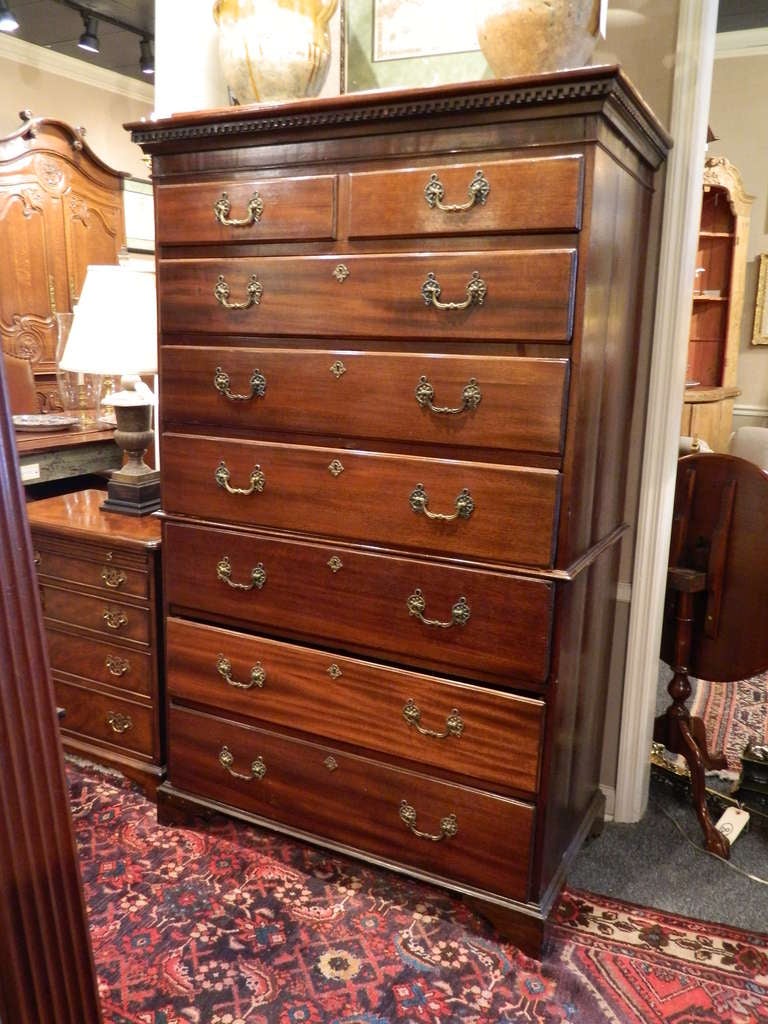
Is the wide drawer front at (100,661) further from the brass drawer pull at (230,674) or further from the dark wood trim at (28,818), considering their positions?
the dark wood trim at (28,818)

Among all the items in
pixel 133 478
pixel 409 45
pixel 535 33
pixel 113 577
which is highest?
pixel 409 45

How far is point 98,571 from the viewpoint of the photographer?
2199mm

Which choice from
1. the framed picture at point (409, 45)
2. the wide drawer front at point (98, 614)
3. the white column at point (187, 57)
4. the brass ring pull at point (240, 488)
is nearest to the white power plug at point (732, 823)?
the brass ring pull at point (240, 488)

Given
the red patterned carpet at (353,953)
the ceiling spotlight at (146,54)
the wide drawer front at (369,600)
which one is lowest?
the red patterned carpet at (353,953)

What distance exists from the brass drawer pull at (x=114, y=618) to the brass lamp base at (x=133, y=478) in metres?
0.30

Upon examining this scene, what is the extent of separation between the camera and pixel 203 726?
2.01 metres

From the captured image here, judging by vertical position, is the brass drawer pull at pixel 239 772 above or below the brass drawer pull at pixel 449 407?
below

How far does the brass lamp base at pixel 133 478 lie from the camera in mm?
2354

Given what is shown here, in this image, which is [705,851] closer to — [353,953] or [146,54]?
[353,953]

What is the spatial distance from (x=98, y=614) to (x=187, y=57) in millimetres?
1492

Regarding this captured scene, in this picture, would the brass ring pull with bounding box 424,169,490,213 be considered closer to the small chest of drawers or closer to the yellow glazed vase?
the yellow glazed vase

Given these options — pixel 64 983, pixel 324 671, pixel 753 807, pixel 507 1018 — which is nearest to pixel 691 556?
pixel 753 807

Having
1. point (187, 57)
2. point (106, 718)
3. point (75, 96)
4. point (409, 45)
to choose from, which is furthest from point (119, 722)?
point (75, 96)

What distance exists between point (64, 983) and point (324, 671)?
0.93m
